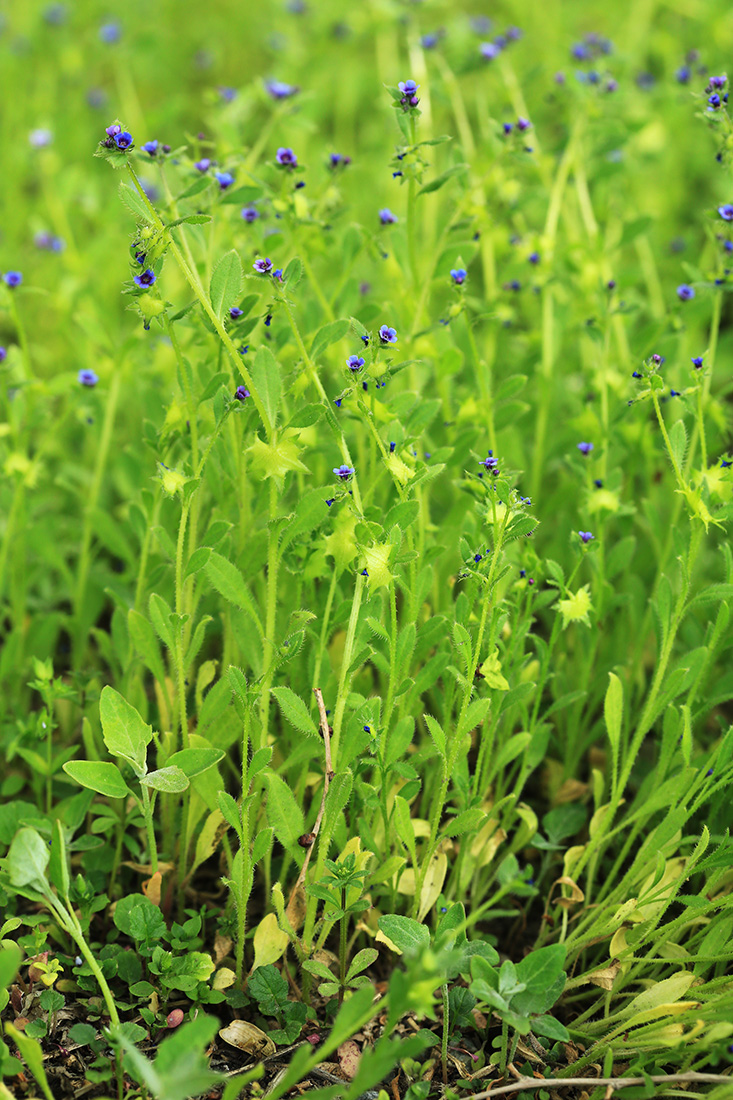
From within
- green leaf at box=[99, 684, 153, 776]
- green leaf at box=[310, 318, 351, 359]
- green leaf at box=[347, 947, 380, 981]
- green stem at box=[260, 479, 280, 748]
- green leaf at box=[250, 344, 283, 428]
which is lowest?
green leaf at box=[347, 947, 380, 981]

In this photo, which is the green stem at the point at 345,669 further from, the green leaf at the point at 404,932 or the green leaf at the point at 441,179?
the green leaf at the point at 441,179

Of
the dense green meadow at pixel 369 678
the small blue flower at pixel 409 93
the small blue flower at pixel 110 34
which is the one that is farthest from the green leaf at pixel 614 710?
the small blue flower at pixel 110 34

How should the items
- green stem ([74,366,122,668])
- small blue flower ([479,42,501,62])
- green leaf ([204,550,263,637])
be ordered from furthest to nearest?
small blue flower ([479,42,501,62]), green stem ([74,366,122,668]), green leaf ([204,550,263,637])

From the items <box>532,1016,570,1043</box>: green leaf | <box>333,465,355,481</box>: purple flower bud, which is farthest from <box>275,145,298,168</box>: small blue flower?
<box>532,1016,570,1043</box>: green leaf

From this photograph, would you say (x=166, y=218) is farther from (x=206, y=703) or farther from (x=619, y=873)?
(x=619, y=873)

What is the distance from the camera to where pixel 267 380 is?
149 centimetres

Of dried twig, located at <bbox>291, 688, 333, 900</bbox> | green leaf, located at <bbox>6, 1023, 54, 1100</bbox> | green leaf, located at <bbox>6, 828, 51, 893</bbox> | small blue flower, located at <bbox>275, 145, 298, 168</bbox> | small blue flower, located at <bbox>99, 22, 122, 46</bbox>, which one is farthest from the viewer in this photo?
small blue flower, located at <bbox>99, 22, 122, 46</bbox>

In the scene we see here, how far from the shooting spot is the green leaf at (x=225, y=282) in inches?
58.9

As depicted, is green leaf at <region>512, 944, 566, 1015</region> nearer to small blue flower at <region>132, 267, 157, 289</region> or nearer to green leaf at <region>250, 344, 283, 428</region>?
green leaf at <region>250, 344, 283, 428</region>

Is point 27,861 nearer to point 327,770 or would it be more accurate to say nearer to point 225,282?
point 327,770

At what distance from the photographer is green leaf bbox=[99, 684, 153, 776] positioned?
150 cm

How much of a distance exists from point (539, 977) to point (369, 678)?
1.98ft

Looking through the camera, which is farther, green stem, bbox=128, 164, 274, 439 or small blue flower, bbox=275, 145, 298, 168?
small blue flower, bbox=275, 145, 298, 168

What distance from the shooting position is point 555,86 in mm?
2451
